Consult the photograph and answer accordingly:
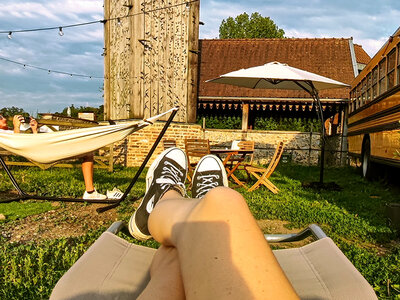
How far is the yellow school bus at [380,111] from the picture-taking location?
19.8 ft

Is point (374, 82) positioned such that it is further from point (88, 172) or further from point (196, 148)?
point (88, 172)

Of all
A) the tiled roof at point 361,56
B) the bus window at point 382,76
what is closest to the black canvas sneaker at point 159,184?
the bus window at point 382,76

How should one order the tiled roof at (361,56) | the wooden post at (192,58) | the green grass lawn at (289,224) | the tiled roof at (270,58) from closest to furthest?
1. the green grass lawn at (289,224)
2. the wooden post at (192,58)
3. the tiled roof at (270,58)
4. the tiled roof at (361,56)

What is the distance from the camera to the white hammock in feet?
10.9

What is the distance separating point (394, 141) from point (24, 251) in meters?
5.67

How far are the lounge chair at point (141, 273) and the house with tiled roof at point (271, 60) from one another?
479 inches

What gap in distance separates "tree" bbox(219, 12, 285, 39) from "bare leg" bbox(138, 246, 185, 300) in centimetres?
2836

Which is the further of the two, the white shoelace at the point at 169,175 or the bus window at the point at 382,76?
the bus window at the point at 382,76

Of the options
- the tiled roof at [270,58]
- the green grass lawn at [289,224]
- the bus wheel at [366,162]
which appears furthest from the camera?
the tiled roof at [270,58]

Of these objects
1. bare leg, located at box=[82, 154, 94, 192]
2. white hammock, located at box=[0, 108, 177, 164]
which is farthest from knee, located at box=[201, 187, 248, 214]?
bare leg, located at box=[82, 154, 94, 192]

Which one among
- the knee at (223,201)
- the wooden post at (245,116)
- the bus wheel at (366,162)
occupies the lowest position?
the bus wheel at (366,162)

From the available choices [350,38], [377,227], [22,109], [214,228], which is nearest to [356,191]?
[377,227]

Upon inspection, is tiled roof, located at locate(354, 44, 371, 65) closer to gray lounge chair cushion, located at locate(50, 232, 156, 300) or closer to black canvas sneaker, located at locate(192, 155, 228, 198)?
black canvas sneaker, located at locate(192, 155, 228, 198)

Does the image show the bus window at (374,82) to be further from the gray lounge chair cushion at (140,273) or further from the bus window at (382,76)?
the gray lounge chair cushion at (140,273)
